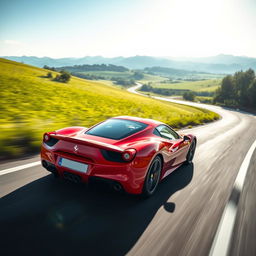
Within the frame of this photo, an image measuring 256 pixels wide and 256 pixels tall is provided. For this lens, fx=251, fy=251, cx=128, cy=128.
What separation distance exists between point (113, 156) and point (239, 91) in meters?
69.2

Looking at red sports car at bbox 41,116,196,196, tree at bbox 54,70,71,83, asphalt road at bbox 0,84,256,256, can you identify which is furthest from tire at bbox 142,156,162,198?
tree at bbox 54,70,71,83

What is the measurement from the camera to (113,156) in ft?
11.3

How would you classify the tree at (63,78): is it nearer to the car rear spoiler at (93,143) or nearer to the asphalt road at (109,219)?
the asphalt road at (109,219)

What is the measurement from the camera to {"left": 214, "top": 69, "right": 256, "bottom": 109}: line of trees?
59.1m

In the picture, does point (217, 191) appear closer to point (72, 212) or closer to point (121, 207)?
point (121, 207)

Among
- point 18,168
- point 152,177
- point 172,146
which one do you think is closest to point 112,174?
point 152,177

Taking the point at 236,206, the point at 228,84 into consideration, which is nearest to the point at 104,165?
the point at 236,206

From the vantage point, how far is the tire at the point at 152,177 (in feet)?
12.5

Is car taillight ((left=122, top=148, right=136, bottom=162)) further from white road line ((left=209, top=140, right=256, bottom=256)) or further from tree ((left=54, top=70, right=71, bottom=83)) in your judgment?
tree ((left=54, top=70, right=71, bottom=83))

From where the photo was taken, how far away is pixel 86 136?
396 cm

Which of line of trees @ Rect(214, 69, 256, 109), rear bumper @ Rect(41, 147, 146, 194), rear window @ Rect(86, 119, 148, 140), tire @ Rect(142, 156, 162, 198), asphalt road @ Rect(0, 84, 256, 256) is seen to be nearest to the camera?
asphalt road @ Rect(0, 84, 256, 256)

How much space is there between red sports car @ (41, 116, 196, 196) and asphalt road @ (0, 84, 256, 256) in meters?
0.29

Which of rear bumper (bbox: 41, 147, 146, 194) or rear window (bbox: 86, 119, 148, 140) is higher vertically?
rear window (bbox: 86, 119, 148, 140)

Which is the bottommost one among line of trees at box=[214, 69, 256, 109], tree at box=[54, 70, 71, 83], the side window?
line of trees at box=[214, 69, 256, 109]
